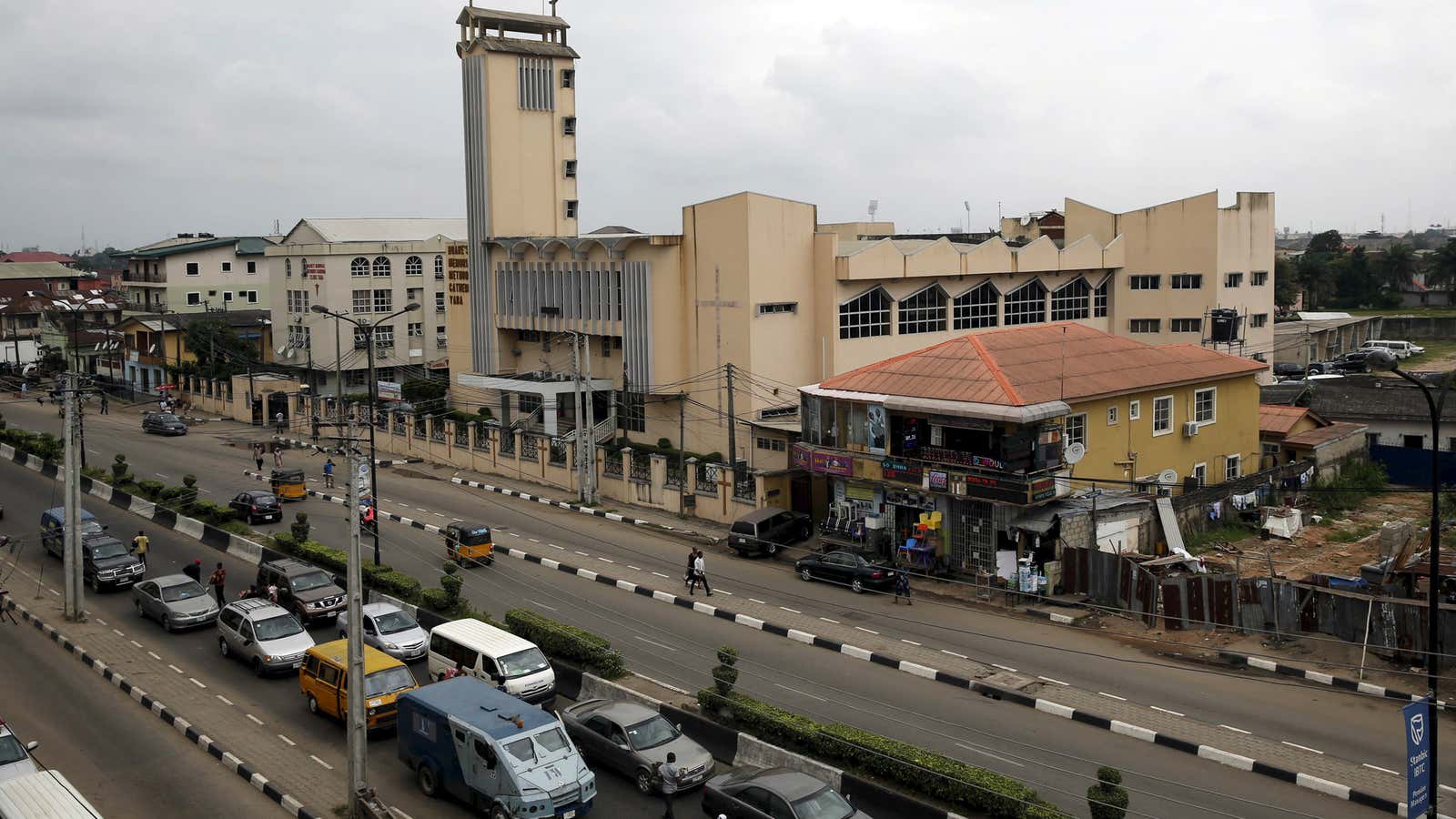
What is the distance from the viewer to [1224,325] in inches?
2071

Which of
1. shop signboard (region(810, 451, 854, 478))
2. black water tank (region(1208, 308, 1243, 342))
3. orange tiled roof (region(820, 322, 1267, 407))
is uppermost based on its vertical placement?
black water tank (region(1208, 308, 1243, 342))

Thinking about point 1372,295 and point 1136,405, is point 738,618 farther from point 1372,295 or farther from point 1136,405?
point 1372,295

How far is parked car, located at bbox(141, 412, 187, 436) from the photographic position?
58688mm

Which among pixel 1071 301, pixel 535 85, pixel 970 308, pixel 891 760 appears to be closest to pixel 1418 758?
pixel 891 760

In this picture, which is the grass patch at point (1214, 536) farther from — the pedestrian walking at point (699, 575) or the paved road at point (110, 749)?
the paved road at point (110, 749)

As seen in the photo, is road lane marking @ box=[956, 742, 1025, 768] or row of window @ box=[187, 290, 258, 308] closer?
road lane marking @ box=[956, 742, 1025, 768]

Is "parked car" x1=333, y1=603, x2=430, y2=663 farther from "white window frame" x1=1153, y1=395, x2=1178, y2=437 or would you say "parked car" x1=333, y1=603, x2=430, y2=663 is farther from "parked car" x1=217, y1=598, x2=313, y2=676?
"white window frame" x1=1153, y1=395, x2=1178, y2=437

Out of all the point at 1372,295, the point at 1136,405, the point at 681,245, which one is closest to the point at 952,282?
the point at 681,245

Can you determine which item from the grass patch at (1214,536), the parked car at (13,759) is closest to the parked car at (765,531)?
the grass patch at (1214,536)

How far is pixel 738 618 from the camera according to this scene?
27328mm

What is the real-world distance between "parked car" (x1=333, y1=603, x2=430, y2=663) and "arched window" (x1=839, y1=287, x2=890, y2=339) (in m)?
25.0

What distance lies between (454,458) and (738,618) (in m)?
25.9

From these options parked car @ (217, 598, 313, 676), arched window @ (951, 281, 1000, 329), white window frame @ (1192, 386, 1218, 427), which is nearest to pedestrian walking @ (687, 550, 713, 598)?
parked car @ (217, 598, 313, 676)

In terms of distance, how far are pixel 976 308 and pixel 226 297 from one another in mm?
63486
